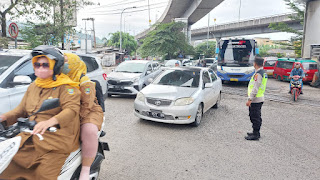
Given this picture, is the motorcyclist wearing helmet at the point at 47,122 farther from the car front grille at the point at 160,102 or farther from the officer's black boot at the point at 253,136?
the officer's black boot at the point at 253,136

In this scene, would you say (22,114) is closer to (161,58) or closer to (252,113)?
(252,113)

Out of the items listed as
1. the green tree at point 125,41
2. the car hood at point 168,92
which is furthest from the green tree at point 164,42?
the green tree at point 125,41

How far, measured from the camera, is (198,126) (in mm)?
6793

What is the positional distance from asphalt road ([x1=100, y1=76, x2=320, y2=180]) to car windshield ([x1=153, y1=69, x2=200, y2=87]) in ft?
3.88

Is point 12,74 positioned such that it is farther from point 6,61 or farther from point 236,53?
point 236,53

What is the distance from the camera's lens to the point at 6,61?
4891 millimetres

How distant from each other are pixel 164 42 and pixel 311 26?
45.2 ft

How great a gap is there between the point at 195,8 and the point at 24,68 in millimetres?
26629

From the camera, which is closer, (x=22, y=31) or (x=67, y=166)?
(x=67, y=166)

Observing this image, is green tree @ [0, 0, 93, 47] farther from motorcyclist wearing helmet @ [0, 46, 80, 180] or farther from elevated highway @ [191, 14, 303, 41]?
elevated highway @ [191, 14, 303, 41]

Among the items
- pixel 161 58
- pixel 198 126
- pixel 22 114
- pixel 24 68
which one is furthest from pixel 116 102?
pixel 161 58

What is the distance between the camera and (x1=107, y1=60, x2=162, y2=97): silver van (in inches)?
403

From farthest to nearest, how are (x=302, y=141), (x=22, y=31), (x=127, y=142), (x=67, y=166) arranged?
1. (x=22, y=31)
2. (x=302, y=141)
3. (x=127, y=142)
4. (x=67, y=166)

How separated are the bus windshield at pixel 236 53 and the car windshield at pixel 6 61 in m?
13.3
